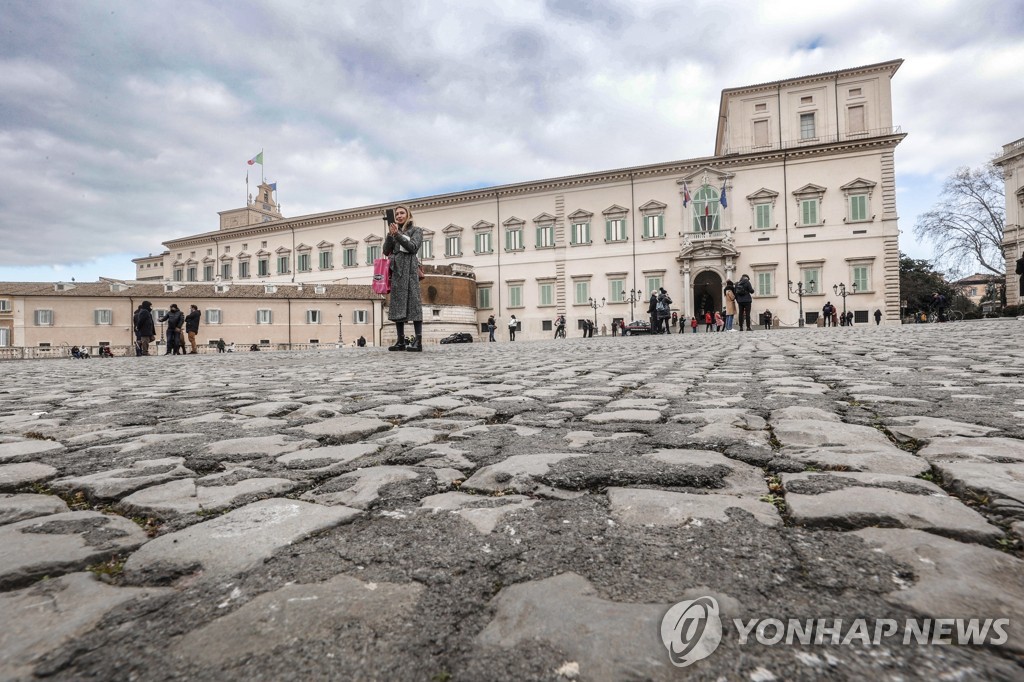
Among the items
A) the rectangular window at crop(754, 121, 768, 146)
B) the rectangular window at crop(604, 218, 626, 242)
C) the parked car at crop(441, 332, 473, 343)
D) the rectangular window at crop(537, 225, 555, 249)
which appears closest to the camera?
the rectangular window at crop(754, 121, 768, 146)

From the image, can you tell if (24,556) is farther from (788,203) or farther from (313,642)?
(788,203)

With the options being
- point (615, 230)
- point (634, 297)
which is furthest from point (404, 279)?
point (615, 230)

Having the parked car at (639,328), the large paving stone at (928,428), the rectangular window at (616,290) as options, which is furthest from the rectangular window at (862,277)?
the large paving stone at (928,428)

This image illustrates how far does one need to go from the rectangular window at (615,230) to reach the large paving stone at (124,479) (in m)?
35.5

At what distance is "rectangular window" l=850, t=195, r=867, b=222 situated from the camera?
3091 cm

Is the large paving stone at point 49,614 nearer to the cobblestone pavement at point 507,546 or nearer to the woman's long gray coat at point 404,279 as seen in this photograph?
the cobblestone pavement at point 507,546

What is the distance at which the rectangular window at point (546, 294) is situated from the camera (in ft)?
122

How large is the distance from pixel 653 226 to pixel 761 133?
8.63 meters

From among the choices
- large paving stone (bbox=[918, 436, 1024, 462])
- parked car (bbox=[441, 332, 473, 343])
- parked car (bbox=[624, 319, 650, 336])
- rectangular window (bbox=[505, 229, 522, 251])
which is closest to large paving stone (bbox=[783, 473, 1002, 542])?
large paving stone (bbox=[918, 436, 1024, 462])

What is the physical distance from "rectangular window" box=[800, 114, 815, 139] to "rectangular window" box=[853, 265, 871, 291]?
29.0 feet

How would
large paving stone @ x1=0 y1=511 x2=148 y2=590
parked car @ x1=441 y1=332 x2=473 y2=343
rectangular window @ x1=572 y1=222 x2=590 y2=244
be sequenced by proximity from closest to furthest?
large paving stone @ x1=0 y1=511 x2=148 y2=590
parked car @ x1=441 y1=332 x2=473 y2=343
rectangular window @ x1=572 y1=222 x2=590 y2=244

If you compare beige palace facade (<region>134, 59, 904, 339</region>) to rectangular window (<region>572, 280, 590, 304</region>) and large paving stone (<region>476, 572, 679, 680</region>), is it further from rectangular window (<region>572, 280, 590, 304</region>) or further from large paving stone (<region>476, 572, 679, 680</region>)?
large paving stone (<region>476, 572, 679, 680</region>)

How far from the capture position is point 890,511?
4.14 feet

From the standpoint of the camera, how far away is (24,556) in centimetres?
116
